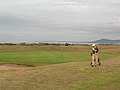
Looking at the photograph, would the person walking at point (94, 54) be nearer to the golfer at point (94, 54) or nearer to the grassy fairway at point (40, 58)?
the golfer at point (94, 54)

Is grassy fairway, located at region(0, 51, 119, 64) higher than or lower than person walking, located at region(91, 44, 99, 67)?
lower

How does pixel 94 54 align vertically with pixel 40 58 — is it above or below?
above

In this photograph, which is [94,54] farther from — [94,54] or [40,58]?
[40,58]

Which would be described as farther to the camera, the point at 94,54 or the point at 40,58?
the point at 40,58

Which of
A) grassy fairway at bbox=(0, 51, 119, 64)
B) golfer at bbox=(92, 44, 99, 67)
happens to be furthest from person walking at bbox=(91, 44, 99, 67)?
grassy fairway at bbox=(0, 51, 119, 64)

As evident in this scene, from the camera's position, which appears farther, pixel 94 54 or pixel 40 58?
pixel 40 58

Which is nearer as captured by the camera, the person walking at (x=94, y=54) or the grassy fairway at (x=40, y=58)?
the person walking at (x=94, y=54)

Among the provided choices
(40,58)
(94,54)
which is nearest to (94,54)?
(94,54)

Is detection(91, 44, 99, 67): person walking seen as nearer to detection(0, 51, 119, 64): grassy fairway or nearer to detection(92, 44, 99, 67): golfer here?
detection(92, 44, 99, 67): golfer

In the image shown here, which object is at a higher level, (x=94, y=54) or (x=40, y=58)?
(x=94, y=54)

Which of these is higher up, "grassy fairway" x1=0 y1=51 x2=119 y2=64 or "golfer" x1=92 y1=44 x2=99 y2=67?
"golfer" x1=92 y1=44 x2=99 y2=67

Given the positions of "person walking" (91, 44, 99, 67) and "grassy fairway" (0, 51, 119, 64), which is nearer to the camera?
"person walking" (91, 44, 99, 67)

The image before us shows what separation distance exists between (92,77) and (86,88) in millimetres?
4929

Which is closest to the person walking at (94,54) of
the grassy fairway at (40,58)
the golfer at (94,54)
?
the golfer at (94,54)
